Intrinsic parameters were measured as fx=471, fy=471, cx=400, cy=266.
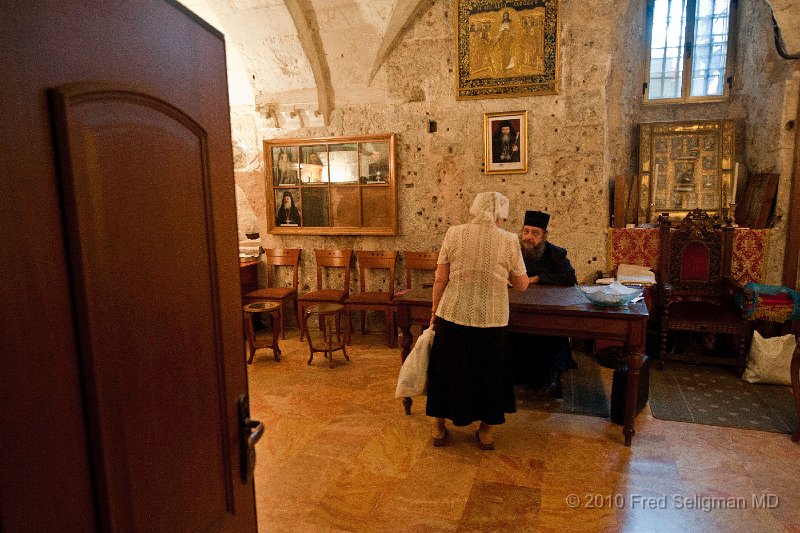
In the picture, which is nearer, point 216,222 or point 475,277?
point 216,222

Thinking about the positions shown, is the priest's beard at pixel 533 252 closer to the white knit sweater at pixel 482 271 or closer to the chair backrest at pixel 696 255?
the white knit sweater at pixel 482 271

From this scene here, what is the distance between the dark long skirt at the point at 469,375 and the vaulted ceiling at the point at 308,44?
13.4 ft

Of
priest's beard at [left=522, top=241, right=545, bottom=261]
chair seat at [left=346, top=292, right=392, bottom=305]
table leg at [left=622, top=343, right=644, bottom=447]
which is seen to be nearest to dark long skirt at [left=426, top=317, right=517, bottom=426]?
table leg at [left=622, top=343, right=644, bottom=447]

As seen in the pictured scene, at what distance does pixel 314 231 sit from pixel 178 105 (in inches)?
222

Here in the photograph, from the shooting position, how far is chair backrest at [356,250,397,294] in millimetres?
6359

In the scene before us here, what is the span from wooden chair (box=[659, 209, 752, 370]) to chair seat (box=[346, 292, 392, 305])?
3.16 meters

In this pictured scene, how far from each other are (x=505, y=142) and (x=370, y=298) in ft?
8.53

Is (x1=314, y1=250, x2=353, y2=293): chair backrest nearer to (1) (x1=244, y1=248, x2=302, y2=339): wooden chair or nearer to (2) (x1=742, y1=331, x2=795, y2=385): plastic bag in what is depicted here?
(1) (x1=244, y1=248, x2=302, y2=339): wooden chair

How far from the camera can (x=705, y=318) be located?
16.1 feet

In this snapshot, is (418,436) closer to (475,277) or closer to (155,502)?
(475,277)

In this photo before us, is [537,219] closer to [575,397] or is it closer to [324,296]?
[575,397]

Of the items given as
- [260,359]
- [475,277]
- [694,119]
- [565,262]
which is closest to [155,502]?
[475,277]

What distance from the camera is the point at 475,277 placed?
325 centimetres

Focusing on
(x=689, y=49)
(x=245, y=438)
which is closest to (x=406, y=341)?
(x=245, y=438)
